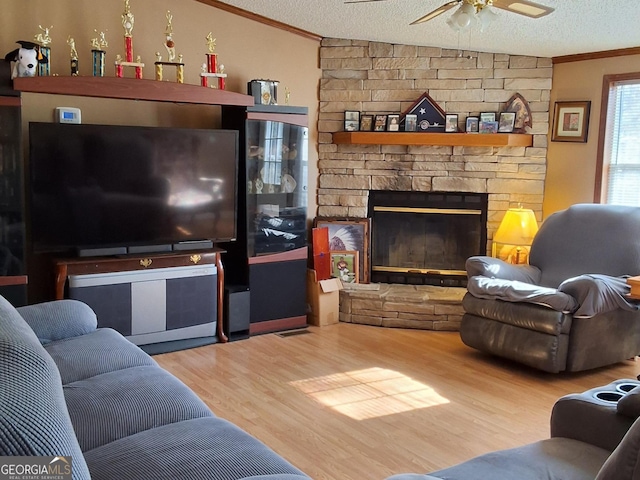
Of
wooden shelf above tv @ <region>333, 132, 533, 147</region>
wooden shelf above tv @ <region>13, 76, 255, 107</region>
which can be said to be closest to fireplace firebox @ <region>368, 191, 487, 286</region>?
wooden shelf above tv @ <region>333, 132, 533, 147</region>

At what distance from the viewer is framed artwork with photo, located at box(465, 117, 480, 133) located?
5547 mm

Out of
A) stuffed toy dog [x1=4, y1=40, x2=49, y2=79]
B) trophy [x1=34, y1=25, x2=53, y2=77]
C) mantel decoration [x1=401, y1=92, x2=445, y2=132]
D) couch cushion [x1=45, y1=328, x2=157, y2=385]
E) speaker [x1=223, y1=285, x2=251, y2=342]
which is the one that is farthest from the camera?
mantel decoration [x1=401, y1=92, x2=445, y2=132]

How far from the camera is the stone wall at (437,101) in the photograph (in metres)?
5.56

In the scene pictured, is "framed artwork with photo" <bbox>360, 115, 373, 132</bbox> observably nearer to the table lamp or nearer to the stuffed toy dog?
the table lamp

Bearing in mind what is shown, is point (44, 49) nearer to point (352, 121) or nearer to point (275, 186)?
point (275, 186)

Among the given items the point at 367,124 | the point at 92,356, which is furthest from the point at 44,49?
the point at 367,124

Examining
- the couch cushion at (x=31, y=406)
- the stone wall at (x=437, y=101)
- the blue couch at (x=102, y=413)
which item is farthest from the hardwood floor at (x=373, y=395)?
the couch cushion at (x=31, y=406)

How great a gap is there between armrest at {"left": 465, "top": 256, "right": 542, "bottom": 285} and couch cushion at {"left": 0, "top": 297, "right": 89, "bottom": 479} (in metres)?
3.67

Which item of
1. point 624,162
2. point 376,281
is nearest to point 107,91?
point 376,281

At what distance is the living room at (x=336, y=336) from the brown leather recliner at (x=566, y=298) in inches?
6.7

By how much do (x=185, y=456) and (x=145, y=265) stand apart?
2.78 metres

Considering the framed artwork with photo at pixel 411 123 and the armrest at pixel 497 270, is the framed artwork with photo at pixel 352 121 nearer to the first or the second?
the framed artwork with photo at pixel 411 123

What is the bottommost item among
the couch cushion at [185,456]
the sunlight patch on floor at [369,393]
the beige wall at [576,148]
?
the sunlight patch on floor at [369,393]

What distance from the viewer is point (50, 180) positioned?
413 centimetres
